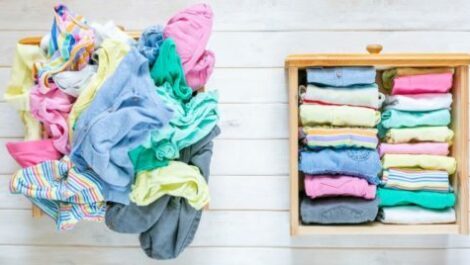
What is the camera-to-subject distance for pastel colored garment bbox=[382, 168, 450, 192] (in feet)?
3.94

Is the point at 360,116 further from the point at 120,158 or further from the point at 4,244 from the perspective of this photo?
the point at 4,244

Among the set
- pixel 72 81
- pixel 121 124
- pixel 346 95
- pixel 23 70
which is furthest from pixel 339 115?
pixel 23 70

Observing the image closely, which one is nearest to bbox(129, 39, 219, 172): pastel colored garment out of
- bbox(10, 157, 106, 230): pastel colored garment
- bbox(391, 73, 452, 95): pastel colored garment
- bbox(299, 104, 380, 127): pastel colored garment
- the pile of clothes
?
the pile of clothes

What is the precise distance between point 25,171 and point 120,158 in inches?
8.7

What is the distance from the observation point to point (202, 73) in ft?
3.84

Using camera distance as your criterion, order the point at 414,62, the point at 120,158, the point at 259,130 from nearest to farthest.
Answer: the point at 120,158 → the point at 414,62 → the point at 259,130

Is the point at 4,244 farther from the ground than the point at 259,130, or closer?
closer

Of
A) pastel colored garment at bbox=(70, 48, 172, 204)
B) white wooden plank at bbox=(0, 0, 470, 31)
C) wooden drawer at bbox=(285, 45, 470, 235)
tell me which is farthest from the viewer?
white wooden plank at bbox=(0, 0, 470, 31)

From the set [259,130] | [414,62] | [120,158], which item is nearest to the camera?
[120,158]

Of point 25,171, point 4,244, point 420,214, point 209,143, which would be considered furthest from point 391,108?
point 4,244

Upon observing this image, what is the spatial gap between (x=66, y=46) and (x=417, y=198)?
33.7 inches

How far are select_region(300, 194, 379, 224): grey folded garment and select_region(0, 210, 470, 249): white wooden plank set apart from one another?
17 cm

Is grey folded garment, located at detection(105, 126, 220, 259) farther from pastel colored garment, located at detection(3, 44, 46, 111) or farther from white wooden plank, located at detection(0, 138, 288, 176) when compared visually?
pastel colored garment, located at detection(3, 44, 46, 111)

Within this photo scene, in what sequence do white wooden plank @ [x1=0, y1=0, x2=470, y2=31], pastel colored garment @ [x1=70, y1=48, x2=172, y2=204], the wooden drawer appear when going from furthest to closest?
white wooden plank @ [x1=0, y1=0, x2=470, y2=31] → the wooden drawer → pastel colored garment @ [x1=70, y1=48, x2=172, y2=204]
